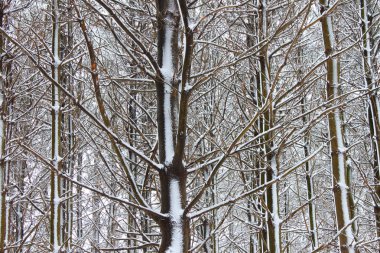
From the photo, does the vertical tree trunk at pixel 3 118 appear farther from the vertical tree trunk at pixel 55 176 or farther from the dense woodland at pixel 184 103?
the vertical tree trunk at pixel 55 176

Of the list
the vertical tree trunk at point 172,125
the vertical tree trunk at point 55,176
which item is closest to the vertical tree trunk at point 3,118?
the vertical tree trunk at point 55,176

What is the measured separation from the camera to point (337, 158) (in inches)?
171

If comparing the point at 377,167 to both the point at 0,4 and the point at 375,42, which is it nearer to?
the point at 375,42

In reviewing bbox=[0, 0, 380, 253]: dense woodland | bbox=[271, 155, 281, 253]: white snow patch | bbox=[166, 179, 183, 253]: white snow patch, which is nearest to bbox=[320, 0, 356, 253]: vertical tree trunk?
bbox=[0, 0, 380, 253]: dense woodland

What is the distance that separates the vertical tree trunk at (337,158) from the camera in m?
4.11

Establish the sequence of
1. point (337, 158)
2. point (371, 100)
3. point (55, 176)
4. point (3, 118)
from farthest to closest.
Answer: point (371, 100), point (55, 176), point (3, 118), point (337, 158)

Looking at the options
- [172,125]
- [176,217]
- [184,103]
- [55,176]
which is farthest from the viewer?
[55,176]

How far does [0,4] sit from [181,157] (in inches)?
162

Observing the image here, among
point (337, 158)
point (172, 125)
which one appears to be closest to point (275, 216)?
point (337, 158)

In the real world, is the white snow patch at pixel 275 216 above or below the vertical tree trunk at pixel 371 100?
below

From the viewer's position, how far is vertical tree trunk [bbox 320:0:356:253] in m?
4.11

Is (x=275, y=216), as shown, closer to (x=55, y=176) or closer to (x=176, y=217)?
(x=176, y=217)

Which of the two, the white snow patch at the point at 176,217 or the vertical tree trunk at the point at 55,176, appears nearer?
the white snow patch at the point at 176,217

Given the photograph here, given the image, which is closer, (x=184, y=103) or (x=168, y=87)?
(x=184, y=103)
